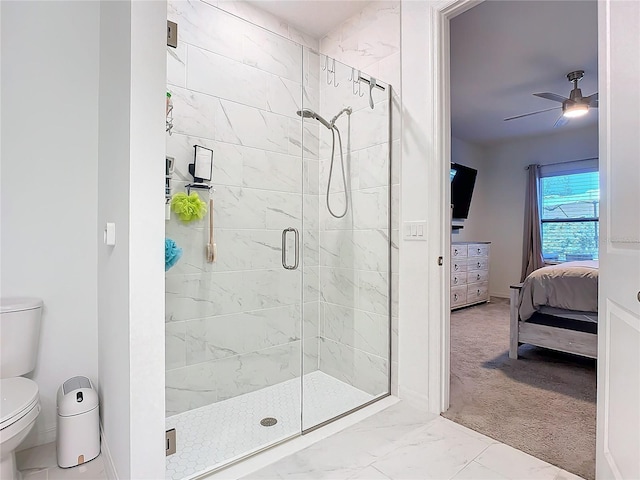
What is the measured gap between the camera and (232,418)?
2096mm

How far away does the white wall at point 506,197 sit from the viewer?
18.9ft

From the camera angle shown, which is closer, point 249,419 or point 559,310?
point 249,419

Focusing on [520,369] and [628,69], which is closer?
[628,69]

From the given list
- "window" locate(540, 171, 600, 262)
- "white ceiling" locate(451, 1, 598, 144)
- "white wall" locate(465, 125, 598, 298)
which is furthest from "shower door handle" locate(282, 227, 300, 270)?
"window" locate(540, 171, 600, 262)

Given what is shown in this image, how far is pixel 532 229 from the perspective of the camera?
18.8ft

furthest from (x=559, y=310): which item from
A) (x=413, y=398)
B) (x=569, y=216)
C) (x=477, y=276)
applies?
(x=569, y=216)

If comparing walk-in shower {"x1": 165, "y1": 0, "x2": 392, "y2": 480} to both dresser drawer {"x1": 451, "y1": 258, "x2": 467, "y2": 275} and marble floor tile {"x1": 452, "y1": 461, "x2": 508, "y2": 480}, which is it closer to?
marble floor tile {"x1": 452, "y1": 461, "x2": 508, "y2": 480}

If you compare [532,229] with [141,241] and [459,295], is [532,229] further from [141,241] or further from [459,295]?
[141,241]

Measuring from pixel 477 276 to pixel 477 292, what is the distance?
24cm

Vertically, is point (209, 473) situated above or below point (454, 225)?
below

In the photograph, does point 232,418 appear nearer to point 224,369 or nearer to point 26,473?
point 224,369

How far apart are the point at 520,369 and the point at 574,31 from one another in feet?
8.94

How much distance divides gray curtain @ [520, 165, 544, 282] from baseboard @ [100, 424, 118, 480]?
19.2ft

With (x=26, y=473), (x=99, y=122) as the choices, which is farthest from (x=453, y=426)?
(x=99, y=122)
